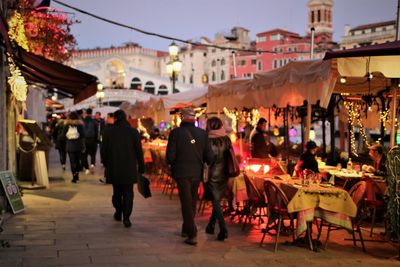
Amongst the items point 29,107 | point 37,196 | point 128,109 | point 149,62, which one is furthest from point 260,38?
point 37,196

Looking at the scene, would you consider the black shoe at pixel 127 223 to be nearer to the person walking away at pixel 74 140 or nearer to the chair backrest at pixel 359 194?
the chair backrest at pixel 359 194

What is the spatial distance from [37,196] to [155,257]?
6.21 meters

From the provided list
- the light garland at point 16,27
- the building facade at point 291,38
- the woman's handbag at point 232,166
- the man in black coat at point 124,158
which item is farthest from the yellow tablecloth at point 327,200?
the building facade at point 291,38

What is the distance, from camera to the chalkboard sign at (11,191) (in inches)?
→ 372

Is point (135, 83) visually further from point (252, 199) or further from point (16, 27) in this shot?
point (252, 199)

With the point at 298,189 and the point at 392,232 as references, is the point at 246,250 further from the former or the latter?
the point at 392,232

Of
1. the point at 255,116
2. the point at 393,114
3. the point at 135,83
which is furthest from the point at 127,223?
the point at 135,83

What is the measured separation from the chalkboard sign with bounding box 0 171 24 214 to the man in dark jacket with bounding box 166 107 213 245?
3.54m

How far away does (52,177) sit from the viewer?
54.1 ft

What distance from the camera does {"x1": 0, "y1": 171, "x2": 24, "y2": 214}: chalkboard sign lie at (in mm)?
9459

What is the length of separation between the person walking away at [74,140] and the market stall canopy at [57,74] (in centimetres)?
131

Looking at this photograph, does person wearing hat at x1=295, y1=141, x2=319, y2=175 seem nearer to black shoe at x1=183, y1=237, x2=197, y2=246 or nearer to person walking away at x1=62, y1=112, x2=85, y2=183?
black shoe at x1=183, y1=237, x2=197, y2=246

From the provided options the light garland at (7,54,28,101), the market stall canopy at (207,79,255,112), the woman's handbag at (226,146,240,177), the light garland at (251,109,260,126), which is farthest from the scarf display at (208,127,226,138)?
the light garland at (251,109,260,126)

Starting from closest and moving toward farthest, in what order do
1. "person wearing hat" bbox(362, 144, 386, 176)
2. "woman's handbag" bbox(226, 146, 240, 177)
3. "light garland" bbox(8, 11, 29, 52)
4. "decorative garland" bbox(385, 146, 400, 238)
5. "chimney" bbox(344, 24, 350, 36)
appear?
"decorative garland" bbox(385, 146, 400, 238) < "woman's handbag" bbox(226, 146, 240, 177) < "person wearing hat" bbox(362, 144, 386, 176) < "light garland" bbox(8, 11, 29, 52) < "chimney" bbox(344, 24, 350, 36)
